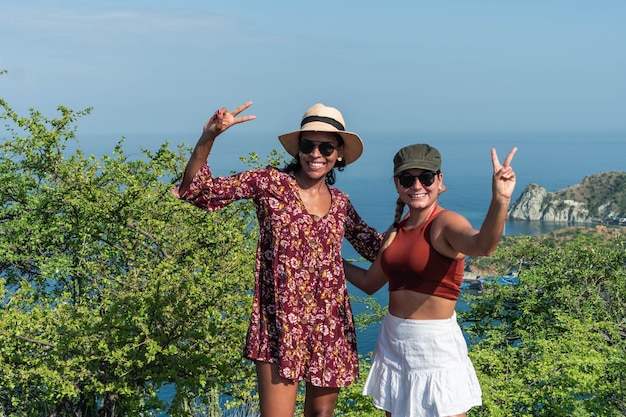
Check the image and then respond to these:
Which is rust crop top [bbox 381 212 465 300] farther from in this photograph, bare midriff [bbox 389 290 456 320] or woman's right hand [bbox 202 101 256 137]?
woman's right hand [bbox 202 101 256 137]

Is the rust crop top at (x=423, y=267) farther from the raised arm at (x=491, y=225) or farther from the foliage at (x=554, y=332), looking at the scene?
the foliage at (x=554, y=332)

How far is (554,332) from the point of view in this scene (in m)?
13.1

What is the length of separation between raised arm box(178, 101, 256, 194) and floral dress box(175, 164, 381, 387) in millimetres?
59

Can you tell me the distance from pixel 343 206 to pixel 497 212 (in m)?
1.34

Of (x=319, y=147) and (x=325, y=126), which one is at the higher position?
(x=325, y=126)

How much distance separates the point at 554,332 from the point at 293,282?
1060 centimetres

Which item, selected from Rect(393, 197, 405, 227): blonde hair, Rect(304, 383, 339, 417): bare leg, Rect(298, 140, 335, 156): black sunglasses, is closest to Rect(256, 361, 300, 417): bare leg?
Rect(304, 383, 339, 417): bare leg

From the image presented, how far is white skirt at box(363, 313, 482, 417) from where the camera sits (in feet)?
11.8

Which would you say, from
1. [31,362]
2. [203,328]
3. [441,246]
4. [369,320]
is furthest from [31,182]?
[441,246]

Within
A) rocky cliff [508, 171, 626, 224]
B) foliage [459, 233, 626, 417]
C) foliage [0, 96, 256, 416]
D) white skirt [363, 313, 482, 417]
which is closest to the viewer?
white skirt [363, 313, 482, 417]

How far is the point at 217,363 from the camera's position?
757cm

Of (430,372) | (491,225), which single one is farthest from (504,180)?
(430,372)

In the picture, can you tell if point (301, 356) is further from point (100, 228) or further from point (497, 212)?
point (100, 228)

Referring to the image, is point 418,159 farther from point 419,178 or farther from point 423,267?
point 423,267
